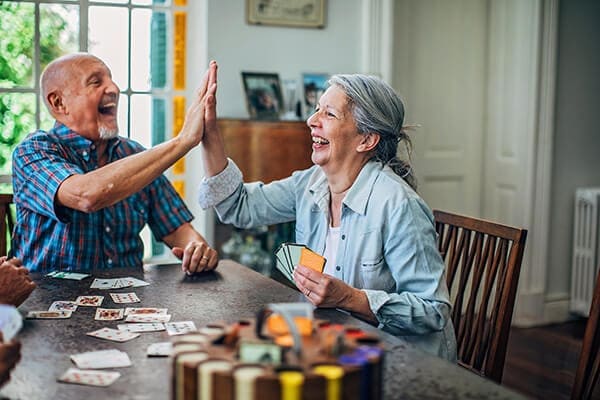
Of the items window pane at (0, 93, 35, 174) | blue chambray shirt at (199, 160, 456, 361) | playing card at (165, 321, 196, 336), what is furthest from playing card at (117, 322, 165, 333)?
window pane at (0, 93, 35, 174)

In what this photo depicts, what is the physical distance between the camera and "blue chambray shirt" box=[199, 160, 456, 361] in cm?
202

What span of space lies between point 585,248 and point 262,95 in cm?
211

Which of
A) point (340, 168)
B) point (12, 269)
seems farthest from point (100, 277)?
point (340, 168)

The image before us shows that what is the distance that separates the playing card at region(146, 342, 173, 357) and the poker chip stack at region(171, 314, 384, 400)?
0.40 metres

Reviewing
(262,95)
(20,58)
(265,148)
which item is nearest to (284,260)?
(265,148)

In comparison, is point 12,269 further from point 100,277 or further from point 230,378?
point 230,378

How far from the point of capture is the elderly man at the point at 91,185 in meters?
2.45

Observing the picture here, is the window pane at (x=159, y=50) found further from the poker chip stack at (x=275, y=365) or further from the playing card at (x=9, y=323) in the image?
the poker chip stack at (x=275, y=365)

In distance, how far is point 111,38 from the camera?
4.06 meters

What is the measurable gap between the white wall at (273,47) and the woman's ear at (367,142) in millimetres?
1959

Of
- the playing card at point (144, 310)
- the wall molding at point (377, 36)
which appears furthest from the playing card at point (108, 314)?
the wall molding at point (377, 36)

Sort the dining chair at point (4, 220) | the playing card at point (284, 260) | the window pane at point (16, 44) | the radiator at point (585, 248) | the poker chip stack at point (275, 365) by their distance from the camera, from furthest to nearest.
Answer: the radiator at point (585, 248) < the window pane at point (16, 44) < the dining chair at point (4, 220) < the playing card at point (284, 260) < the poker chip stack at point (275, 365)

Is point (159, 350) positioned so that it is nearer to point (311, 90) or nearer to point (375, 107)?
point (375, 107)

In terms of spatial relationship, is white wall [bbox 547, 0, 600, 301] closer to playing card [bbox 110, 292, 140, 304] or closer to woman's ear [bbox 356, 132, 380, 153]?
woman's ear [bbox 356, 132, 380, 153]
